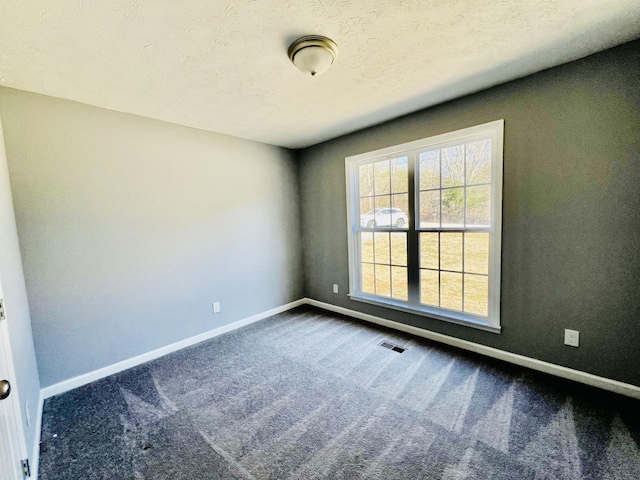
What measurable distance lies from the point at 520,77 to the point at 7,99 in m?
4.02

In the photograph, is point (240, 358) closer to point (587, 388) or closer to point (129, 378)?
point (129, 378)

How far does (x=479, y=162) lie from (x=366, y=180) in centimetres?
129

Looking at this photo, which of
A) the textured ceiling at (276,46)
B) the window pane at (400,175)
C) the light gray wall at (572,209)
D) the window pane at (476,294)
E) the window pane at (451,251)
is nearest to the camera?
the textured ceiling at (276,46)

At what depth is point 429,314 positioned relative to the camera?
114 inches

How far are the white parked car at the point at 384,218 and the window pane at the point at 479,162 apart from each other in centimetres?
78

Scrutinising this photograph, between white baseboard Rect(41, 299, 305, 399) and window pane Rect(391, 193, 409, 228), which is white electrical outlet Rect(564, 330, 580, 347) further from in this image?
white baseboard Rect(41, 299, 305, 399)

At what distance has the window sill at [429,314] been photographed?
8.19 feet

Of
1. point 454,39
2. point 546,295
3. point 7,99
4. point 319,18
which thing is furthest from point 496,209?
point 7,99

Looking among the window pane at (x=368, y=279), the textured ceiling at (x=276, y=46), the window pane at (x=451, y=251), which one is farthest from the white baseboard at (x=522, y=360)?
the textured ceiling at (x=276, y=46)

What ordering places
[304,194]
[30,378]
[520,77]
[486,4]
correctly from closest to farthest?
[486,4] → [30,378] → [520,77] → [304,194]

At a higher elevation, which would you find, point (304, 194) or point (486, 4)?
point (486, 4)

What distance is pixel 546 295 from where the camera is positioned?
2.19 metres

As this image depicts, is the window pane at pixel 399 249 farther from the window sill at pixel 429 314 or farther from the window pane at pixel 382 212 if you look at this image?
the window sill at pixel 429 314

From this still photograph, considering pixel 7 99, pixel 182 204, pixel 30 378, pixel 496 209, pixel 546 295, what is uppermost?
pixel 7 99
